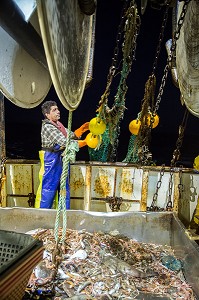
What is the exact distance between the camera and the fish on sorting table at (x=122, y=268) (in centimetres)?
404

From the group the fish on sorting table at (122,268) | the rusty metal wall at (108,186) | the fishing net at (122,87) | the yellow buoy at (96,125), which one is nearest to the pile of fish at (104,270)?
the fish on sorting table at (122,268)

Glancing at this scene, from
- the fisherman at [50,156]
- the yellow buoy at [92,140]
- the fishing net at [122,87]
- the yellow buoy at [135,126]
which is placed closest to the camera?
the fishing net at [122,87]

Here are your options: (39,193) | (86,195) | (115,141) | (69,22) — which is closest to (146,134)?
(115,141)

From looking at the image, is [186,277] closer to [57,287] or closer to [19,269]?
[57,287]

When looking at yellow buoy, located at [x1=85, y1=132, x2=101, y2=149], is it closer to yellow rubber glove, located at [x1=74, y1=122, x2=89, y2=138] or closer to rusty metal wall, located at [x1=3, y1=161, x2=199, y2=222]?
yellow rubber glove, located at [x1=74, y1=122, x2=89, y2=138]

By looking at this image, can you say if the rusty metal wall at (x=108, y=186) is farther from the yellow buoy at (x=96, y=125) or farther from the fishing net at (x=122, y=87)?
the yellow buoy at (x=96, y=125)

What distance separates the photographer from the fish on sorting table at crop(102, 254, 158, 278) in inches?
159

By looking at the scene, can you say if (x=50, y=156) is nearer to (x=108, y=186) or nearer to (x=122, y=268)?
(x=108, y=186)

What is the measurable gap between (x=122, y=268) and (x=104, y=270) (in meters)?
0.30

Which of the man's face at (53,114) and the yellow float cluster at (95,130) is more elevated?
the man's face at (53,114)

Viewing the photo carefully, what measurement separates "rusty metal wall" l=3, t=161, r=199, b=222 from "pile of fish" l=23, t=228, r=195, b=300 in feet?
8.44

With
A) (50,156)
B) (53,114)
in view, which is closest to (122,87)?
(53,114)

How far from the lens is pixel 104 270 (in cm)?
401

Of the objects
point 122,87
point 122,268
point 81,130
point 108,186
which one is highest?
point 122,87
